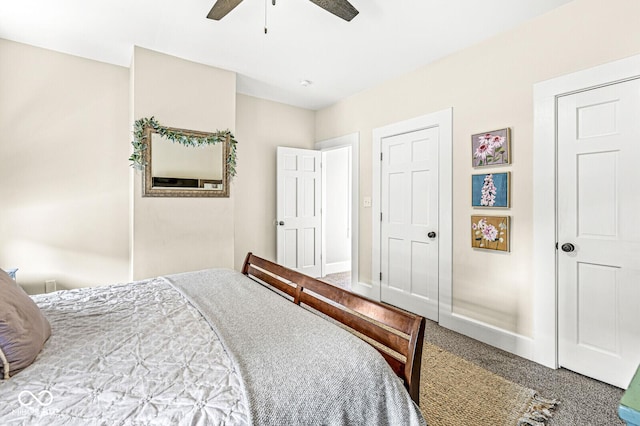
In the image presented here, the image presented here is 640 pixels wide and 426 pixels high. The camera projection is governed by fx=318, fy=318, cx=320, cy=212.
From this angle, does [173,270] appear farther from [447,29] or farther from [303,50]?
[447,29]

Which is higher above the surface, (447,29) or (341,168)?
(447,29)

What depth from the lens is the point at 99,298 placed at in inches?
67.9

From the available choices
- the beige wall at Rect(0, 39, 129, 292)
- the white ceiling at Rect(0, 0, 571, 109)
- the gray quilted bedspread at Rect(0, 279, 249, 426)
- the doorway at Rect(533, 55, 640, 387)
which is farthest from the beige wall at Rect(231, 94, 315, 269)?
the doorway at Rect(533, 55, 640, 387)

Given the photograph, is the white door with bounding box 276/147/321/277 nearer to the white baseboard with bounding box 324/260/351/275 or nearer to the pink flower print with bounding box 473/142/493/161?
the white baseboard with bounding box 324/260/351/275

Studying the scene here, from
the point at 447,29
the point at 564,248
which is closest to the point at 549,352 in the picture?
the point at 564,248

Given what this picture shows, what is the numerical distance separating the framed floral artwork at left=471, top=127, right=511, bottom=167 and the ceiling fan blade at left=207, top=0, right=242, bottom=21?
2.17 meters

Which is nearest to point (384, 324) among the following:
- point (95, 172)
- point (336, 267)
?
point (95, 172)

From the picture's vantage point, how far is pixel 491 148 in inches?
106

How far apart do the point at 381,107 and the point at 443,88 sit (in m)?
0.81

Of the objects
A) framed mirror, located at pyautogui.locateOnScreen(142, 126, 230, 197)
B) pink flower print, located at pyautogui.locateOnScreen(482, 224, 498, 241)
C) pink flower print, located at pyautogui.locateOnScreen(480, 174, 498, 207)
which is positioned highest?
framed mirror, located at pyautogui.locateOnScreen(142, 126, 230, 197)

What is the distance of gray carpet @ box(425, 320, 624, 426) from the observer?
5.84 ft

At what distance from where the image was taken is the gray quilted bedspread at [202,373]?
2.78 feet

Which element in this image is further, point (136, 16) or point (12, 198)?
point (12, 198)

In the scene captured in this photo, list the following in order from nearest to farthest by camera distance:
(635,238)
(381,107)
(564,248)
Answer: (635,238) < (564,248) < (381,107)
